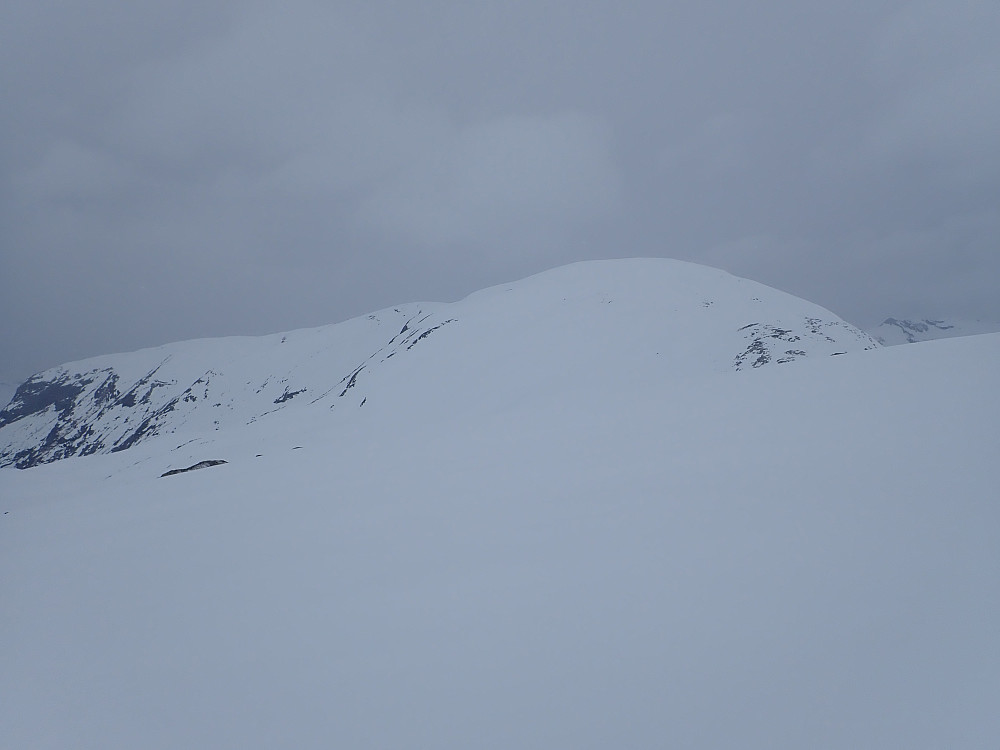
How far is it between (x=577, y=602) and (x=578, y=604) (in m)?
0.03

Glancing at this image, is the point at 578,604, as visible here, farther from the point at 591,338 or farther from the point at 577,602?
the point at 591,338

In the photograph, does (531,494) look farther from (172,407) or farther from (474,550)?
(172,407)

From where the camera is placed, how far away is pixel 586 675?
293cm

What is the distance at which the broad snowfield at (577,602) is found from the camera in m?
2.66

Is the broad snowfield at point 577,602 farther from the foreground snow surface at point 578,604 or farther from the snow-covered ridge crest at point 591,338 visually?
the snow-covered ridge crest at point 591,338

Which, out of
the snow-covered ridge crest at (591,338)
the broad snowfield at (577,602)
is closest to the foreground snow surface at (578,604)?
the broad snowfield at (577,602)

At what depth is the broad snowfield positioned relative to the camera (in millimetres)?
2662

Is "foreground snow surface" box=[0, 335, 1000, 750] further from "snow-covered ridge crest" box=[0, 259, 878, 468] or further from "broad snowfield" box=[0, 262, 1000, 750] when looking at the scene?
"snow-covered ridge crest" box=[0, 259, 878, 468]

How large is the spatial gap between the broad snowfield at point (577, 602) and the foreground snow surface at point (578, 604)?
0.02 meters

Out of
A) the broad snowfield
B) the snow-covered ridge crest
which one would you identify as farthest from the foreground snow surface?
the snow-covered ridge crest

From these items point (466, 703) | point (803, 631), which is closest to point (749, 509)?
point (803, 631)

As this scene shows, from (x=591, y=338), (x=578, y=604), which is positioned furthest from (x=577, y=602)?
(x=591, y=338)

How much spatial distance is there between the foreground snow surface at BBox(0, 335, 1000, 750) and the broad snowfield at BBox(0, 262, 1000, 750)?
19mm

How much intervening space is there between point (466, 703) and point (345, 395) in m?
36.5
